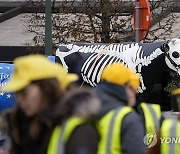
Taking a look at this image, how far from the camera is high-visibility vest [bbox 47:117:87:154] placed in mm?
3336

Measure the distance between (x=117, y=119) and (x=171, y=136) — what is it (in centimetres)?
80

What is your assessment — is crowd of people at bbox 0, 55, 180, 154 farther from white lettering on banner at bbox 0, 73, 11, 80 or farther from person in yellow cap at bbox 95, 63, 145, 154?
white lettering on banner at bbox 0, 73, 11, 80

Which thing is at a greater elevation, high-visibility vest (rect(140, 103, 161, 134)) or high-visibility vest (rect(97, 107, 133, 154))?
high-visibility vest (rect(97, 107, 133, 154))

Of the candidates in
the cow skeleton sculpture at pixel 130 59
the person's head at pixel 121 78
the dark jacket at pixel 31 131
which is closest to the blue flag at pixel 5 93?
the cow skeleton sculpture at pixel 130 59

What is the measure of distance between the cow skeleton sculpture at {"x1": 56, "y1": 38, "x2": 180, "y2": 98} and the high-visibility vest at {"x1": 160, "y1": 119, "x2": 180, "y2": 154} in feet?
23.1

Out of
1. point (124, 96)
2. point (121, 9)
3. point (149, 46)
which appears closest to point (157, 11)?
point (121, 9)

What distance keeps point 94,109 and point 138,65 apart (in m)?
9.38

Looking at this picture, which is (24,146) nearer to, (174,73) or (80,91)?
(80,91)

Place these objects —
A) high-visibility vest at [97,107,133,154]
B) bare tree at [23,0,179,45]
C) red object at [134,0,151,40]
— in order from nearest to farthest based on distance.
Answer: high-visibility vest at [97,107,133,154] → red object at [134,0,151,40] → bare tree at [23,0,179,45]

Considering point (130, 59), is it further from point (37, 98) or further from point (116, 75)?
point (37, 98)

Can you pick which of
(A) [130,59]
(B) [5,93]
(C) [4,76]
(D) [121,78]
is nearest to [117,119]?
(D) [121,78]

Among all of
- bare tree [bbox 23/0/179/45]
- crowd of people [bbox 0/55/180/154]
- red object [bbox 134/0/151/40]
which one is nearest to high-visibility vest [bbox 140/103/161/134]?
crowd of people [bbox 0/55/180/154]

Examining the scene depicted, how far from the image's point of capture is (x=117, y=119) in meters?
4.47

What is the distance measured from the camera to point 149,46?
12.9 m
